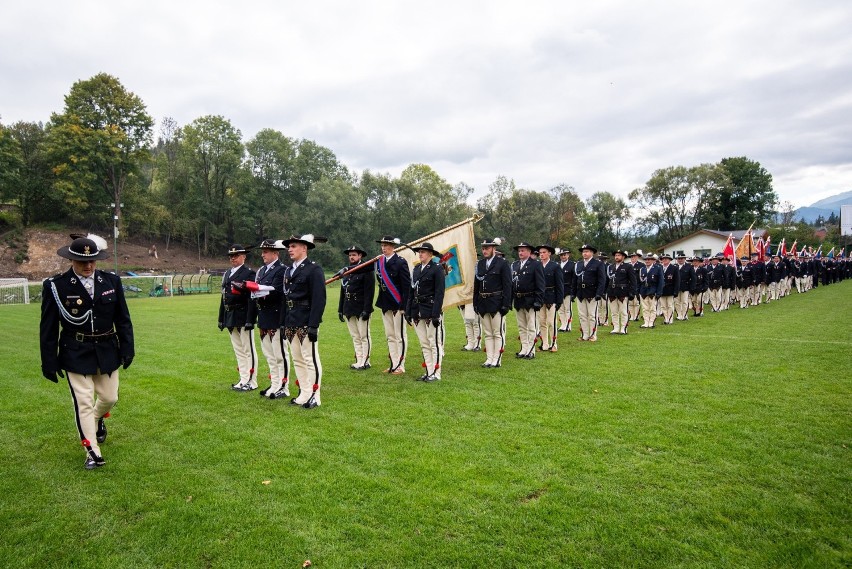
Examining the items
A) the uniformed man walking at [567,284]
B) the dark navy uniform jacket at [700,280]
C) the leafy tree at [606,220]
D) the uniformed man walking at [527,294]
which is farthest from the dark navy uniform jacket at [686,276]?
the leafy tree at [606,220]

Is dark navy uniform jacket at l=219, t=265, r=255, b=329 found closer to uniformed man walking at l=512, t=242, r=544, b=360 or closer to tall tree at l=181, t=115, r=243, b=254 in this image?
uniformed man walking at l=512, t=242, r=544, b=360

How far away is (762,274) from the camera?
2316 centimetres

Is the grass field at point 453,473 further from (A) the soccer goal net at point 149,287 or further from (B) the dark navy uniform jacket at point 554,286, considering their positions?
(A) the soccer goal net at point 149,287

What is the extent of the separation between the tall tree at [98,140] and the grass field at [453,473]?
55.2 meters

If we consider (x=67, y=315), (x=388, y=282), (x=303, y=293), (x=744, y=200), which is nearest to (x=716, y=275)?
(x=388, y=282)

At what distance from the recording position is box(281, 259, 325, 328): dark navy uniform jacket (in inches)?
284

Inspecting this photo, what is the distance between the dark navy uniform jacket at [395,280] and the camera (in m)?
9.52

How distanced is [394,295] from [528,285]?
3004 millimetres

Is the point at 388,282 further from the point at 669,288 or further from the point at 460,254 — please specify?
the point at 669,288

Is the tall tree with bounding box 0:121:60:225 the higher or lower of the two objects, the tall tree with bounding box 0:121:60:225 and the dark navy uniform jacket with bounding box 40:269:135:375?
the higher

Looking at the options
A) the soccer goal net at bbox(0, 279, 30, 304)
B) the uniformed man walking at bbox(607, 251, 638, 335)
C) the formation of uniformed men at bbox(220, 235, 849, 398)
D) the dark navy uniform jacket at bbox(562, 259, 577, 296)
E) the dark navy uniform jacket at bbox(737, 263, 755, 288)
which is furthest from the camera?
the soccer goal net at bbox(0, 279, 30, 304)

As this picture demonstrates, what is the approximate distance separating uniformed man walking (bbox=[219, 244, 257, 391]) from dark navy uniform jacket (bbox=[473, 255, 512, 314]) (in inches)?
171

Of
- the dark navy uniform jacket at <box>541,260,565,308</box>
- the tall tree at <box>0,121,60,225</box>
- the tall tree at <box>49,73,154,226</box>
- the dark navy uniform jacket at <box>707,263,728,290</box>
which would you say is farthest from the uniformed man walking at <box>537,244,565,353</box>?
the tall tree at <box>0,121,60,225</box>

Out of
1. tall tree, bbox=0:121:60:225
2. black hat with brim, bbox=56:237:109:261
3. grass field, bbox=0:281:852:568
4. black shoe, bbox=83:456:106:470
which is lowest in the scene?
grass field, bbox=0:281:852:568
